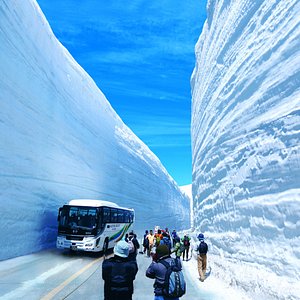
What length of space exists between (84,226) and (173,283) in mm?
10550

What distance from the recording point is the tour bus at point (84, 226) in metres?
13.3

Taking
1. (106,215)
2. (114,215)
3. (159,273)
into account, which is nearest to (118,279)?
(159,273)

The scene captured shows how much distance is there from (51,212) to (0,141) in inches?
240

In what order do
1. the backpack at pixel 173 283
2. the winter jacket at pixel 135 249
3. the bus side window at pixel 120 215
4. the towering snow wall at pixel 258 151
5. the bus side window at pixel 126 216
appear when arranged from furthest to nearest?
1. the bus side window at pixel 126 216
2. the bus side window at pixel 120 215
3. the winter jacket at pixel 135 249
4. the towering snow wall at pixel 258 151
5. the backpack at pixel 173 283

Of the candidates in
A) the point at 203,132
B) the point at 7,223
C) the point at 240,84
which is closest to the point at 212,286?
the point at 240,84

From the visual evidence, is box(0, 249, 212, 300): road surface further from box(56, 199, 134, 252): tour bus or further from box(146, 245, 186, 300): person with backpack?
box(146, 245, 186, 300): person with backpack

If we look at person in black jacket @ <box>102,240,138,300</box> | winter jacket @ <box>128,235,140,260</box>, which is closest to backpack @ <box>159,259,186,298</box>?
person in black jacket @ <box>102,240,138,300</box>

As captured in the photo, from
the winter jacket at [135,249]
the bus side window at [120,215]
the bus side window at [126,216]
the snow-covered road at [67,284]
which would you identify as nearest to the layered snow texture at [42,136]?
the snow-covered road at [67,284]

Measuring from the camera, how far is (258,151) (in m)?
6.86

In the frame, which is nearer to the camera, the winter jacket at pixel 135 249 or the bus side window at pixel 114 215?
the winter jacket at pixel 135 249

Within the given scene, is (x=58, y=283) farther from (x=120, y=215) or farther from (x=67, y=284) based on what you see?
(x=120, y=215)

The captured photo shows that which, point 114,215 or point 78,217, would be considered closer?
point 78,217

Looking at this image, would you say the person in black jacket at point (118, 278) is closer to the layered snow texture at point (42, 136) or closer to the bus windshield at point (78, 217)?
the layered snow texture at point (42, 136)

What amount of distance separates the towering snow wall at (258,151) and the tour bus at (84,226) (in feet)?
16.0
